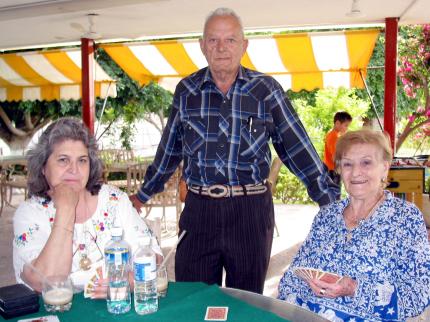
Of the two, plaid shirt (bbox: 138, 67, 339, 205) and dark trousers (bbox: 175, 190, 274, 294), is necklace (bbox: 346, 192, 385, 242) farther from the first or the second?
dark trousers (bbox: 175, 190, 274, 294)

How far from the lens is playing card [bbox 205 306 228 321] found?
164 centimetres

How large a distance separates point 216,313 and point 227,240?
3.29ft

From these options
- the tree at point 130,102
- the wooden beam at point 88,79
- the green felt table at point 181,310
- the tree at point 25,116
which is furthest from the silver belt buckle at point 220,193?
the tree at point 25,116

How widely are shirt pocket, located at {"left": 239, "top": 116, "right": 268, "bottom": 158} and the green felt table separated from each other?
0.99 metres

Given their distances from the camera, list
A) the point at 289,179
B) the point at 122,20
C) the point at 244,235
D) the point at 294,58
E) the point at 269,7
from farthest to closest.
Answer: the point at 289,179
the point at 294,58
the point at 122,20
the point at 269,7
the point at 244,235

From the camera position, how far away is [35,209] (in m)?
2.22

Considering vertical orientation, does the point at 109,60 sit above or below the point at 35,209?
above

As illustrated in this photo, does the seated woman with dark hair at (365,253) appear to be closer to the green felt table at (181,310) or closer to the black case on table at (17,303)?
the green felt table at (181,310)

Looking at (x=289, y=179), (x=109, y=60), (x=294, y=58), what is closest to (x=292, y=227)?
(x=294, y=58)

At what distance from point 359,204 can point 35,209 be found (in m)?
1.47

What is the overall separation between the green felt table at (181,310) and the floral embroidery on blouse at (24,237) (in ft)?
1.38

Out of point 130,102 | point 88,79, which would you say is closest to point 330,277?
point 88,79

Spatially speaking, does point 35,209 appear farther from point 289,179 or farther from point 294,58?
point 289,179

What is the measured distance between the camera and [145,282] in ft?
5.59
